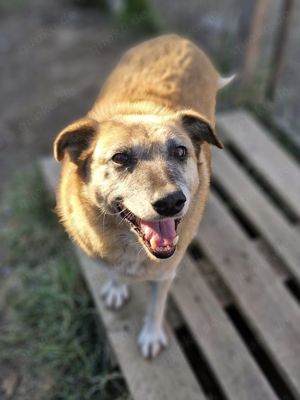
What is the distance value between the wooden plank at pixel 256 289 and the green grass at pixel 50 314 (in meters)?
0.91

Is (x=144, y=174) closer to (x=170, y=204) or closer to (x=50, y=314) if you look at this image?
(x=170, y=204)

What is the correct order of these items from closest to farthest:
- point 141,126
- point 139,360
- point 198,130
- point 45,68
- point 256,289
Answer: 1. point 141,126
2. point 198,130
3. point 139,360
4. point 256,289
5. point 45,68

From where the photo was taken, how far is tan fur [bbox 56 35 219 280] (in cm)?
229

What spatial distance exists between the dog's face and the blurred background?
1156 mm

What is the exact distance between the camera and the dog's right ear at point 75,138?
7.22ft

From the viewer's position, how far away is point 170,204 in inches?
76.5

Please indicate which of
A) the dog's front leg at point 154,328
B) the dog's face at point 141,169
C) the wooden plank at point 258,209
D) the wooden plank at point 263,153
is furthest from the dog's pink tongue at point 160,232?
the wooden plank at point 263,153

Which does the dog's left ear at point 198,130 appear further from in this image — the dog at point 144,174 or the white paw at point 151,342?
the white paw at point 151,342

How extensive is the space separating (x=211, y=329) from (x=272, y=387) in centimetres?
51

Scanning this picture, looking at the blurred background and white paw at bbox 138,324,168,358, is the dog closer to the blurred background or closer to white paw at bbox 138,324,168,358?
white paw at bbox 138,324,168,358

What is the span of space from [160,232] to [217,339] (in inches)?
42.7

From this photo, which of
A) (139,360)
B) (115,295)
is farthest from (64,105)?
(139,360)

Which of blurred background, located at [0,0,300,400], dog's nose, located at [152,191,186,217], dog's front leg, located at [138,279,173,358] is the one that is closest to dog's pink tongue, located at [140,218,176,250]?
dog's nose, located at [152,191,186,217]

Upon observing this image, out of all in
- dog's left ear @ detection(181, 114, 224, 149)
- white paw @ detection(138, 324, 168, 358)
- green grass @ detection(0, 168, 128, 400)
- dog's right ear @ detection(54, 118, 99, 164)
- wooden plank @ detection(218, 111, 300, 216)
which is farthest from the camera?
A: wooden plank @ detection(218, 111, 300, 216)
